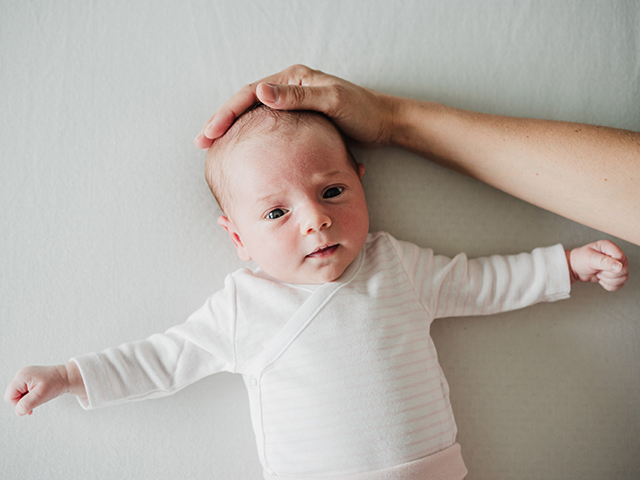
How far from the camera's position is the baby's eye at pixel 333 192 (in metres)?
0.93

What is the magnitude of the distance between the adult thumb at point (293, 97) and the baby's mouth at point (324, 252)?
31cm

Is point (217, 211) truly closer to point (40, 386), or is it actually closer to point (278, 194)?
point (278, 194)

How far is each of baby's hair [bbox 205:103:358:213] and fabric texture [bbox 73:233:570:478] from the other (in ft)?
0.72

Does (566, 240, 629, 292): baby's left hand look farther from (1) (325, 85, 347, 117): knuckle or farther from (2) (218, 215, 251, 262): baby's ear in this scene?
(2) (218, 215, 251, 262): baby's ear

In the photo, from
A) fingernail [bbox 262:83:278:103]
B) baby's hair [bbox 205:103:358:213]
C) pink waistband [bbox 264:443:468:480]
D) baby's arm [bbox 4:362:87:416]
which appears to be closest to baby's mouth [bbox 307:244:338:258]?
baby's hair [bbox 205:103:358:213]

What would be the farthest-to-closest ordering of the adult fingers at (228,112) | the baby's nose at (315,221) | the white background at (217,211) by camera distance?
the white background at (217,211) < the adult fingers at (228,112) < the baby's nose at (315,221)

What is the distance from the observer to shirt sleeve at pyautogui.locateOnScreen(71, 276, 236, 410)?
3.10 feet

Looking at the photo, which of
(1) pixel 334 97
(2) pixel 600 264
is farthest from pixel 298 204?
(2) pixel 600 264

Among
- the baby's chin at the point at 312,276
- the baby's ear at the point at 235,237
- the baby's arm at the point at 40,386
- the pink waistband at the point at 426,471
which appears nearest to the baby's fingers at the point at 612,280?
the pink waistband at the point at 426,471

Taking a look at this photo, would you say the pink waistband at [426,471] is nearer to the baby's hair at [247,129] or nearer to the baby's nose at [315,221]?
the baby's nose at [315,221]

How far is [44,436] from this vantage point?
1049 millimetres

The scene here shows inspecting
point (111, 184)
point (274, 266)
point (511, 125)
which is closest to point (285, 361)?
point (274, 266)

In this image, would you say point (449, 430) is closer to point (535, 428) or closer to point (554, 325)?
point (535, 428)

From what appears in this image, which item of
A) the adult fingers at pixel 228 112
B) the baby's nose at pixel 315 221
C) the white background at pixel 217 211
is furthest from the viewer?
the white background at pixel 217 211
